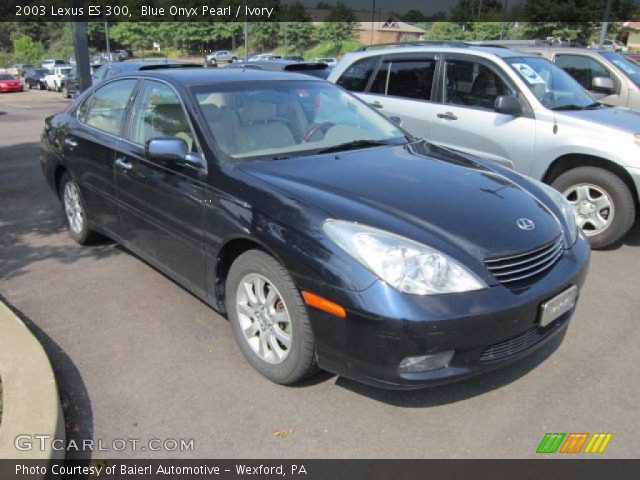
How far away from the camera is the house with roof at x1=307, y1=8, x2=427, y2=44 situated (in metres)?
72.8

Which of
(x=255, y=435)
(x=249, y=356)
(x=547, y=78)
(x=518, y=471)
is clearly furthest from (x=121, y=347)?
(x=547, y=78)

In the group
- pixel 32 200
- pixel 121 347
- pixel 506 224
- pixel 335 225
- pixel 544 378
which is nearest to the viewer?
pixel 335 225

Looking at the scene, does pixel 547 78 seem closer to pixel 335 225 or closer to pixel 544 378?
pixel 544 378

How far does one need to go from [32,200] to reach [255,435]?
5606 mm

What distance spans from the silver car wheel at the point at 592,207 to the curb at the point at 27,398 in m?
4.65

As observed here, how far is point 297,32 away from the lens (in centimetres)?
6706

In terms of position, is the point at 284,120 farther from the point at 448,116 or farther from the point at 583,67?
the point at 583,67

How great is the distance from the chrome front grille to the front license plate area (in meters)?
0.15

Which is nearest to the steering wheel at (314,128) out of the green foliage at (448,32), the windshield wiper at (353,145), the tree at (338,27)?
the windshield wiper at (353,145)

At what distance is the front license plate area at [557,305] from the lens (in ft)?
8.76

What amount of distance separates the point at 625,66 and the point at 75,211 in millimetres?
8224

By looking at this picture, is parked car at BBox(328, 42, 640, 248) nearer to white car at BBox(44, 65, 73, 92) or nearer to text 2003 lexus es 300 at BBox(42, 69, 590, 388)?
text 2003 lexus es 300 at BBox(42, 69, 590, 388)

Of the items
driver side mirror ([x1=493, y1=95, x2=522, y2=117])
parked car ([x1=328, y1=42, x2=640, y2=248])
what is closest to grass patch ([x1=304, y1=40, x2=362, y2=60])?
parked car ([x1=328, y1=42, x2=640, y2=248])

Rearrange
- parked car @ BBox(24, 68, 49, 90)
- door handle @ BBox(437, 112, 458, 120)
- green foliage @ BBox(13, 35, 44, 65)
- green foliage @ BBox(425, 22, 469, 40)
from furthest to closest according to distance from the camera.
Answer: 1. green foliage @ BBox(13, 35, 44, 65)
2. green foliage @ BBox(425, 22, 469, 40)
3. parked car @ BBox(24, 68, 49, 90)
4. door handle @ BBox(437, 112, 458, 120)
